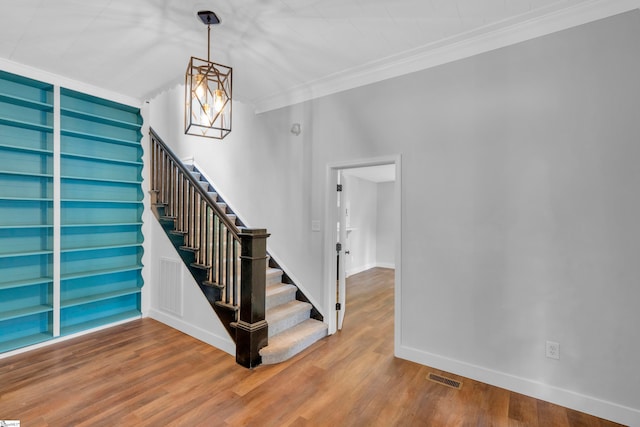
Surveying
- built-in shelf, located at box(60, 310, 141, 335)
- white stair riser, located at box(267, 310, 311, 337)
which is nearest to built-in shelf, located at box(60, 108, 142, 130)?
built-in shelf, located at box(60, 310, 141, 335)

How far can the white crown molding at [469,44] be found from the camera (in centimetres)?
215

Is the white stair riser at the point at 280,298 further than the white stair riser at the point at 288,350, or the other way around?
the white stair riser at the point at 280,298

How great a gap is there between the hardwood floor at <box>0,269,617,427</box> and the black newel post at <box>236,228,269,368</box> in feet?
0.51

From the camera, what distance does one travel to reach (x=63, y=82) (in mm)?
3330

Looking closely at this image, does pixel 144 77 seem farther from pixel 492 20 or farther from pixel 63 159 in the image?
pixel 492 20

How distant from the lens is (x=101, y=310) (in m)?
3.80

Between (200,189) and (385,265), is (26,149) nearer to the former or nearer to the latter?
(200,189)

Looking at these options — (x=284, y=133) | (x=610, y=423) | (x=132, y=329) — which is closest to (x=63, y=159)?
(x=132, y=329)

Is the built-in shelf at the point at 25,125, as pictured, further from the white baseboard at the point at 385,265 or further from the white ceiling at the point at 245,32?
the white baseboard at the point at 385,265

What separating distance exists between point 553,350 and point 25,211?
16.5 feet

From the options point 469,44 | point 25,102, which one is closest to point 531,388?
point 469,44

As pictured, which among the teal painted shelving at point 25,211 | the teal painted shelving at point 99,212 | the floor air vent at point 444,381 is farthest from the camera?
the teal painted shelving at point 99,212

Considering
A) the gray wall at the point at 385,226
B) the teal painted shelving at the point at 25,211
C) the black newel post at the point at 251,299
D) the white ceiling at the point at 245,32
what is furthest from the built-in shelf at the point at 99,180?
the gray wall at the point at 385,226

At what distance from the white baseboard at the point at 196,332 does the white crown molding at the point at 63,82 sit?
274cm
